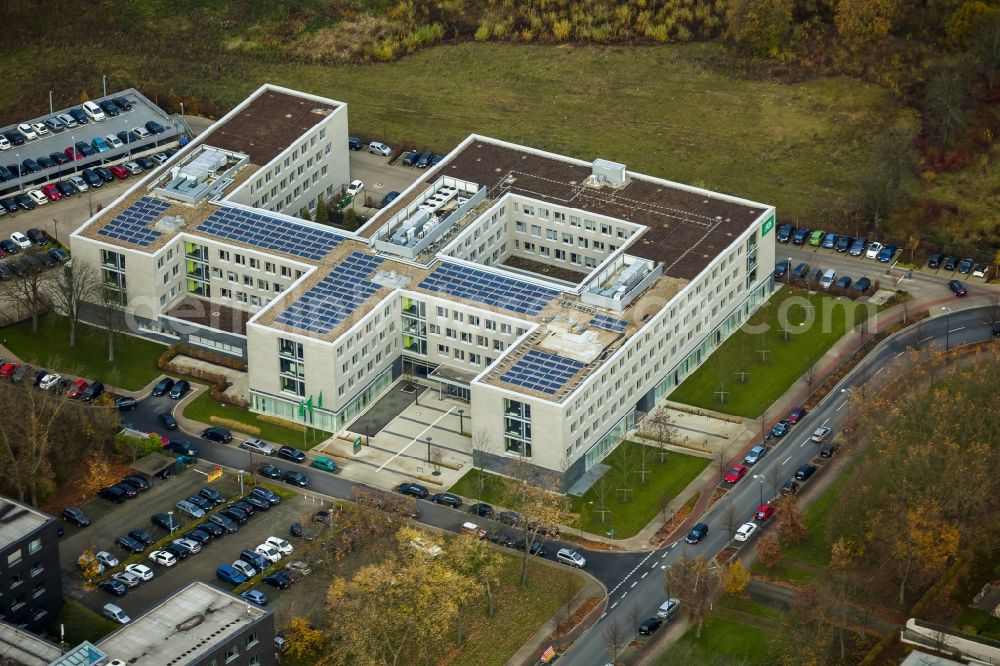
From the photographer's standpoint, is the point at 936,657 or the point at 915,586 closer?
the point at 936,657

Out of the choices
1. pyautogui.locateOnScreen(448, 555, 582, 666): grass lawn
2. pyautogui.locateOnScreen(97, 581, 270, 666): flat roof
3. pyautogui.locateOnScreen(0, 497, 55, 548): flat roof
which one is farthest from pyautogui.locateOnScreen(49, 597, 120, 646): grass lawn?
pyautogui.locateOnScreen(448, 555, 582, 666): grass lawn

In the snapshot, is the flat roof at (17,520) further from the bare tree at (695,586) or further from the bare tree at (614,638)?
the bare tree at (695,586)

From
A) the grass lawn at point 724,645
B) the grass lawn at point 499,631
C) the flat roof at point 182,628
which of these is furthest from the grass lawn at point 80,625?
the grass lawn at point 724,645

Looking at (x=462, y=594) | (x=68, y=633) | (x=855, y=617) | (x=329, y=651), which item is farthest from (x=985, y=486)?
(x=68, y=633)

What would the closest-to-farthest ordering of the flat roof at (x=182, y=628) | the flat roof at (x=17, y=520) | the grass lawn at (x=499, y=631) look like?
the flat roof at (x=182, y=628)
the grass lawn at (x=499, y=631)
the flat roof at (x=17, y=520)

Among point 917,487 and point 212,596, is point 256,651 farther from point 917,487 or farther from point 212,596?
point 917,487

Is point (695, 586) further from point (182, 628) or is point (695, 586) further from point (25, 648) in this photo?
point (25, 648)

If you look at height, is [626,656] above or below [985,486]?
below
